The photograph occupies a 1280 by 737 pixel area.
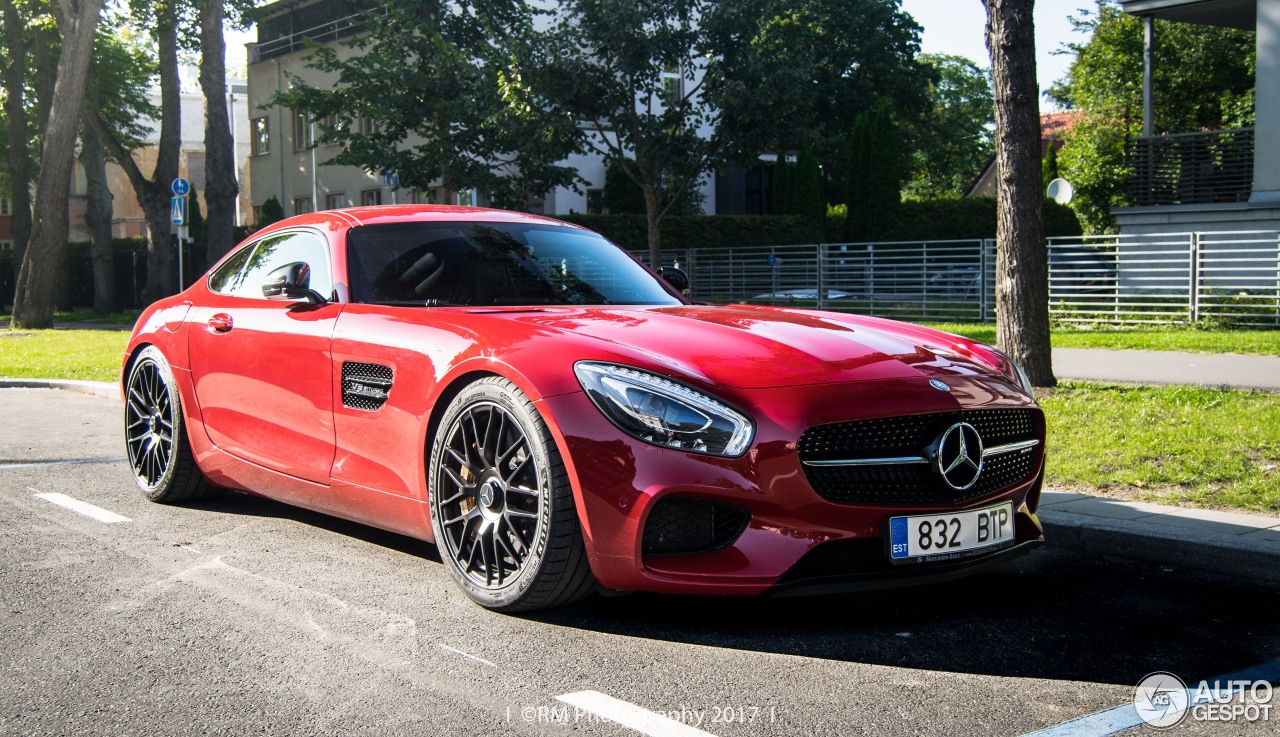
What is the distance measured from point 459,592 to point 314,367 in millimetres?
1165

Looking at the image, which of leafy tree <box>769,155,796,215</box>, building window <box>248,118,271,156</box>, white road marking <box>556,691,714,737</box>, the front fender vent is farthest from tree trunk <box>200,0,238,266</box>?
white road marking <box>556,691,714,737</box>

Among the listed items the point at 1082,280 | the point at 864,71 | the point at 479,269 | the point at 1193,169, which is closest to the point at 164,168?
the point at 1082,280

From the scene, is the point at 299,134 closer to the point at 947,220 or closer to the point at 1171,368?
the point at 947,220

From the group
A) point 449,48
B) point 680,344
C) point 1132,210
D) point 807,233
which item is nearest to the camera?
point 680,344

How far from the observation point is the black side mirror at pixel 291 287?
16.3 ft

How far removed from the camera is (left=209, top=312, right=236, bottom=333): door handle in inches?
Result: 217

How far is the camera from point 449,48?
23672 mm

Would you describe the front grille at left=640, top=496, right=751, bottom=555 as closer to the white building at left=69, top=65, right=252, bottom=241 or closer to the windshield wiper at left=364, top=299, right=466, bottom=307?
the windshield wiper at left=364, top=299, right=466, bottom=307

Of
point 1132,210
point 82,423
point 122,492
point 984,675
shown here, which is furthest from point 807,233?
point 984,675

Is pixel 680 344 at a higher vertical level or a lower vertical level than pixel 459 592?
higher

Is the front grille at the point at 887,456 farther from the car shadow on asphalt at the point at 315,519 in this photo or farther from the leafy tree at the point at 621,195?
the leafy tree at the point at 621,195

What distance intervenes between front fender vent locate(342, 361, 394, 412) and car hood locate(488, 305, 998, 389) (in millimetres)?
489

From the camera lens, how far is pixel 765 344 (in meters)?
3.96

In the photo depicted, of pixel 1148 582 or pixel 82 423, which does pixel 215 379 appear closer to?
pixel 1148 582
